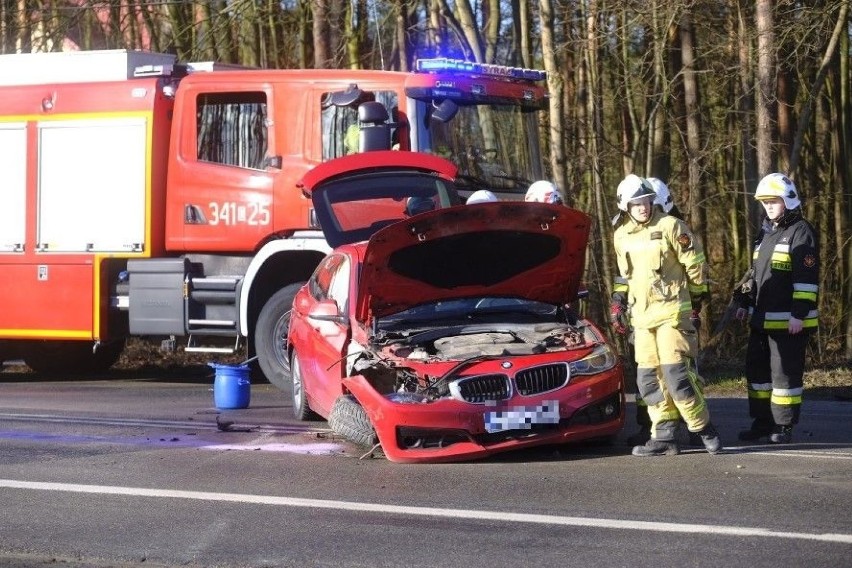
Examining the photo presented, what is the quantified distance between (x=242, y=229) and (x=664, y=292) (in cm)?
564

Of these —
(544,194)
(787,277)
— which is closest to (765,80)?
(544,194)

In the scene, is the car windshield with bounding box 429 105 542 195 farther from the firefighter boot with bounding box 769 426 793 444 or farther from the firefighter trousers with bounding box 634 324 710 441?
the firefighter boot with bounding box 769 426 793 444

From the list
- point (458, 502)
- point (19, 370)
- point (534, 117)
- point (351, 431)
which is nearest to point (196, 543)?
point (458, 502)

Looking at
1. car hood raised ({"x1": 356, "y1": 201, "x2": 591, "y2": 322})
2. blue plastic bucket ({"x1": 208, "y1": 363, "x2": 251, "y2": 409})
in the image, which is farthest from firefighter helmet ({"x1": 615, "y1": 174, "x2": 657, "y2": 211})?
blue plastic bucket ({"x1": 208, "y1": 363, "x2": 251, "y2": 409})

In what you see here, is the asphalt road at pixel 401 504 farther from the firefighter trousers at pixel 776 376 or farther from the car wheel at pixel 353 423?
the firefighter trousers at pixel 776 376

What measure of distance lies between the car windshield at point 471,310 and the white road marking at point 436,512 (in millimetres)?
2079

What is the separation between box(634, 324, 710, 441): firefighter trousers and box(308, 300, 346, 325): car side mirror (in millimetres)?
1966

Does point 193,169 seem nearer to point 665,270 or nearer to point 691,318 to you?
point 665,270

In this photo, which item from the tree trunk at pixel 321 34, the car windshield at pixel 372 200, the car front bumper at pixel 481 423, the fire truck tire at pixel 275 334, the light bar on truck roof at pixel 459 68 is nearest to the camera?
the car front bumper at pixel 481 423

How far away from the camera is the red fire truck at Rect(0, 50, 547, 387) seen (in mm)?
12242

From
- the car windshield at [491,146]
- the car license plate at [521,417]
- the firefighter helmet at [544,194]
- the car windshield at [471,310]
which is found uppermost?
the car windshield at [491,146]

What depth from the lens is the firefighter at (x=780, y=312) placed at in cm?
853

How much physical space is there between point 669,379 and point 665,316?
14.6 inches

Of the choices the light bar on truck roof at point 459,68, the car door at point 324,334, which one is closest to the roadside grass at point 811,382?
the light bar on truck roof at point 459,68
